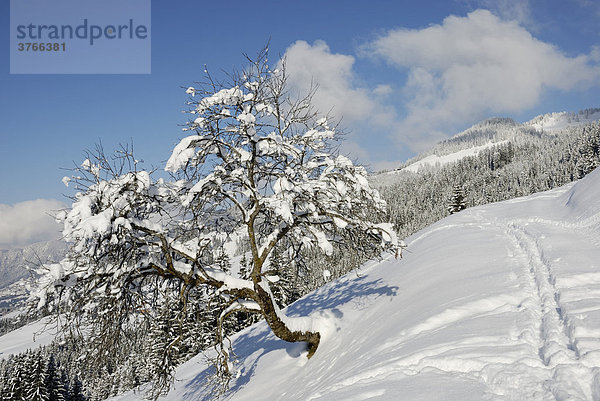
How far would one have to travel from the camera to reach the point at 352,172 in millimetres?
6922

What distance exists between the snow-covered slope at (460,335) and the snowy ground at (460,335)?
0.7 inches

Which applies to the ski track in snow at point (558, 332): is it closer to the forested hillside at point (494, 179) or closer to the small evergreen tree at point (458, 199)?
the small evergreen tree at point (458, 199)

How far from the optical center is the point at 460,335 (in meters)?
4.88

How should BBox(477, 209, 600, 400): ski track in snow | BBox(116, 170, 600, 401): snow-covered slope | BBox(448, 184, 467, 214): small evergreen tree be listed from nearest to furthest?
BBox(477, 209, 600, 400): ski track in snow < BBox(116, 170, 600, 401): snow-covered slope < BBox(448, 184, 467, 214): small evergreen tree

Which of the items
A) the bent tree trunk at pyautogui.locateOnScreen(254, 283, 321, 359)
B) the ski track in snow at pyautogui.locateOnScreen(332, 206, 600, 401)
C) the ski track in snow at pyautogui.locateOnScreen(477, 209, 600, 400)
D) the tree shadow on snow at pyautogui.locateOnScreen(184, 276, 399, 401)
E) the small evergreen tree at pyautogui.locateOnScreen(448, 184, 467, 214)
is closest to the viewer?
the ski track in snow at pyautogui.locateOnScreen(477, 209, 600, 400)

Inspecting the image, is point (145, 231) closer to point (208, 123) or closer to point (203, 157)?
point (203, 157)

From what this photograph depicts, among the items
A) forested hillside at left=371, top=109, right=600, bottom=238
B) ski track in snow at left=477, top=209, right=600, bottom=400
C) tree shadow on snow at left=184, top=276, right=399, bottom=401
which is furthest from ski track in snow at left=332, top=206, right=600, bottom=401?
forested hillside at left=371, top=109, right=600, bottom=238

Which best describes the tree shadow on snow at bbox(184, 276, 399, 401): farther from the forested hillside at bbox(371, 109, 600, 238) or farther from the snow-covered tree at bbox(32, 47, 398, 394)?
the forested hillside at bbox(371, 109, 600, 238)

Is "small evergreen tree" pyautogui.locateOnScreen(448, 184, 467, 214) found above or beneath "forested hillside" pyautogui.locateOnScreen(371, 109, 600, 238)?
beneath

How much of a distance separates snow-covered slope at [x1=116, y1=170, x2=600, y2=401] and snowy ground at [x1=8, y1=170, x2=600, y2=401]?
0.7 inches

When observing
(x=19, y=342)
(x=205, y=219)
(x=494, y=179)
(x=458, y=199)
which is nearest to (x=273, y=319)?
(x=205, y=219)

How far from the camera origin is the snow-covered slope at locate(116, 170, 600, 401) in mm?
3695

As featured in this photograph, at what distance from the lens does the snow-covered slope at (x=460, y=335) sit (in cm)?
370

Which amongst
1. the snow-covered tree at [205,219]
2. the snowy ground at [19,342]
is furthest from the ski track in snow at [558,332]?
the snowy ground at [19,342]
